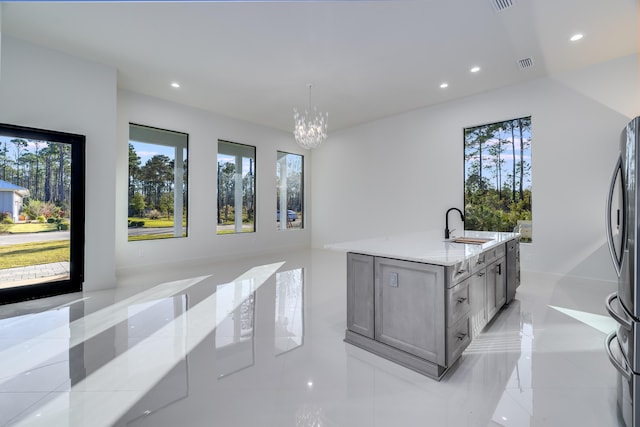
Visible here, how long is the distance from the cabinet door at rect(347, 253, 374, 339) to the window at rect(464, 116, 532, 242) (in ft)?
13.4

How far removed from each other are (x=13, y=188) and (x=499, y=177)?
7427mm

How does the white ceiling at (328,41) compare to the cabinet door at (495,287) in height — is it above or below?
above

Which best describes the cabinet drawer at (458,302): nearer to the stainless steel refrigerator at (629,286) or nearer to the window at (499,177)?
the stainless steel refrigerator at (629,286)

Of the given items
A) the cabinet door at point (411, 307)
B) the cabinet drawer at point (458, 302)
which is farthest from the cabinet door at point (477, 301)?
the cabinet door at point (411, 307)

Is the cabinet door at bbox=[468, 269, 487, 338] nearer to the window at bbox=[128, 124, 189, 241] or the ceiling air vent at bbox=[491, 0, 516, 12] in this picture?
the ceiling air vent at bbox=[491, 0, 516, 12]

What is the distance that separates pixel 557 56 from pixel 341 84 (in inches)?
123

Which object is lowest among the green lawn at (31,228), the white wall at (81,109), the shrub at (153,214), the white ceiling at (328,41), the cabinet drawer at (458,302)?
the cabinet drawer at (458,302)

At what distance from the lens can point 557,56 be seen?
3.93 metres

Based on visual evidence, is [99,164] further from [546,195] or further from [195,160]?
[546,195]

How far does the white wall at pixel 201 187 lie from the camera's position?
4.93 metres

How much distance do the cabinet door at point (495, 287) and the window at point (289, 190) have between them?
213 inches

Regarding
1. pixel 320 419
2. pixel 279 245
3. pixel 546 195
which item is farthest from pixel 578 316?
pixel 279 245

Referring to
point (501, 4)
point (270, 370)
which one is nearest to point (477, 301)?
point (270, 370)

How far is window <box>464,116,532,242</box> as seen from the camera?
484 cm
